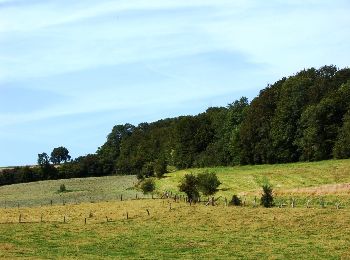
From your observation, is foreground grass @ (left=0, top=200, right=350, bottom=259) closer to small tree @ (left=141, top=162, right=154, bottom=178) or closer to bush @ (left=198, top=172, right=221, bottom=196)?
bush @ (left=198, top=172, right=221, bottom=196)

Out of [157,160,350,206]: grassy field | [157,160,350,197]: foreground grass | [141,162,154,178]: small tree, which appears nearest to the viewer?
[157,160,350,206]: grassy field

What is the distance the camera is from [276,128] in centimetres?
12950

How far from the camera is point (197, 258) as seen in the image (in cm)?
3578

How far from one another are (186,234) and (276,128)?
8386 cm

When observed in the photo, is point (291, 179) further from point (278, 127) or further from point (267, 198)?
point (278, 127)

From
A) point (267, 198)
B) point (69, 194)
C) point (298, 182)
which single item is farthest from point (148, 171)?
point (267, 198)

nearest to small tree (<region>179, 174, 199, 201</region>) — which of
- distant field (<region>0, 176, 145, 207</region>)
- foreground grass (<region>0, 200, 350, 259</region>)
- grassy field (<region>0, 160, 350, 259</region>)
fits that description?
grassy field (<region>0, 160, 350, 259</region>)

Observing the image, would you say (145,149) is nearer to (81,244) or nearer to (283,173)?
(283,173)

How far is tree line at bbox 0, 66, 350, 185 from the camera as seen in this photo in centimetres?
11700

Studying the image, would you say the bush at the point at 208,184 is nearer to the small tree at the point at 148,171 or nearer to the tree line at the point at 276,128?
the tree line at the point at 276,128

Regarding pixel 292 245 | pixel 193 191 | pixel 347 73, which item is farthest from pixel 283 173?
pixel 292 245


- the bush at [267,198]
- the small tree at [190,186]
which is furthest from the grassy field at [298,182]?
the bush at [267,198]

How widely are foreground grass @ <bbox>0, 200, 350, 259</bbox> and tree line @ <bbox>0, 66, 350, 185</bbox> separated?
54.9 m

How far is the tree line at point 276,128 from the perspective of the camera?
11700 cm
